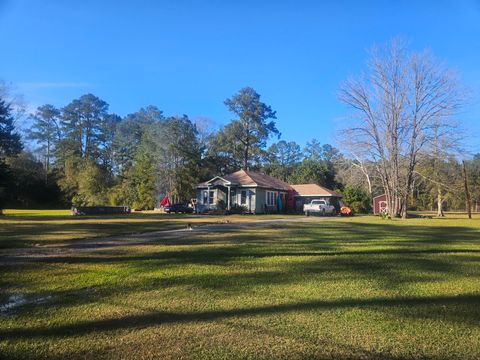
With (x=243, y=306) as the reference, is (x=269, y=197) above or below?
above

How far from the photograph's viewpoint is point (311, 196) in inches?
2023

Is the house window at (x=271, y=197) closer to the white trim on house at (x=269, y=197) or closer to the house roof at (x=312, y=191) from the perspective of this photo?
the white trim on house at (x=269, y=197)

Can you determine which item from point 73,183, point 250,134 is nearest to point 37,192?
point 73,183

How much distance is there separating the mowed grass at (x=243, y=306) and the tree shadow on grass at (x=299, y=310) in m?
0.01

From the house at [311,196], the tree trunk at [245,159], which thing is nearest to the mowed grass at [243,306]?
the house at [311,196]

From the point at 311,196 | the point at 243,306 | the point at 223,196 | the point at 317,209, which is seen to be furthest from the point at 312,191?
the point at 243,306

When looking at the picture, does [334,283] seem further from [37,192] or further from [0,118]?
[37,192]

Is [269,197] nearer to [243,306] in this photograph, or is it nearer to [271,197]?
[271,197]

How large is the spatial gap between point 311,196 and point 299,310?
46.5 m

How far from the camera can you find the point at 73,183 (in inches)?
2244

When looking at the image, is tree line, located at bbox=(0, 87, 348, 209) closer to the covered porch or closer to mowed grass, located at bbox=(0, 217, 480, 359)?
the covered porch

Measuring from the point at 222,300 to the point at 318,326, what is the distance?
1.66 m

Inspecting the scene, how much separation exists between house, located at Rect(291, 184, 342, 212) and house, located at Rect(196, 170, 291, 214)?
25.7ft

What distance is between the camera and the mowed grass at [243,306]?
168 inches
